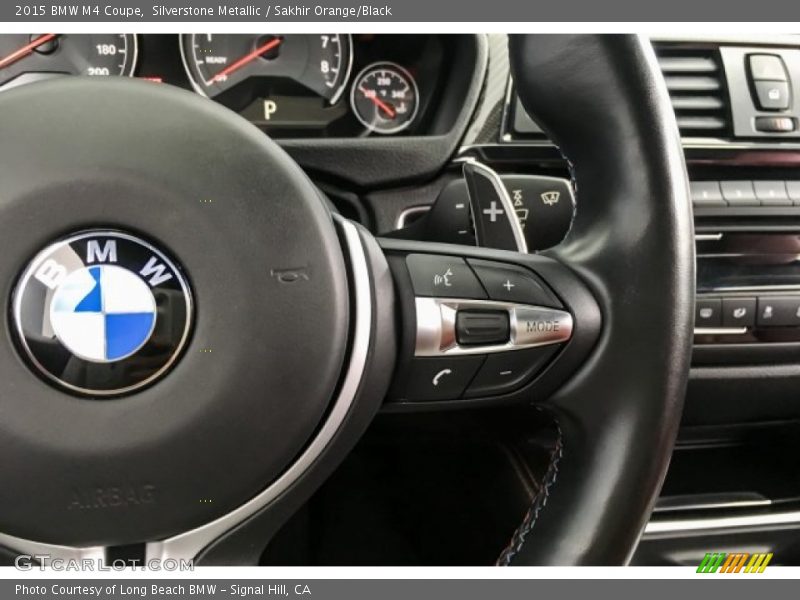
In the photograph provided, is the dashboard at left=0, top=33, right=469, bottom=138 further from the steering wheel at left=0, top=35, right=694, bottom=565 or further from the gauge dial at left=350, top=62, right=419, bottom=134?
the steering wheel at left=0, top=35, right=694, bottom=565

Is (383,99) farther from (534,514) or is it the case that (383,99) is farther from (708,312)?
(534,514)

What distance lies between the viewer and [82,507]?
22.0 inches

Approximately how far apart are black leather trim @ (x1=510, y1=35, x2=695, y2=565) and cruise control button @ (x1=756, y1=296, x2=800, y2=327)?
53cm

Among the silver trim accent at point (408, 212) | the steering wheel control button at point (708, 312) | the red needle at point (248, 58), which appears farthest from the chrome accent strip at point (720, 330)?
the red needle at point (248, 58)

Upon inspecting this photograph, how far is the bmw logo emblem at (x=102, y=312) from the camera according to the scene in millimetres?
534

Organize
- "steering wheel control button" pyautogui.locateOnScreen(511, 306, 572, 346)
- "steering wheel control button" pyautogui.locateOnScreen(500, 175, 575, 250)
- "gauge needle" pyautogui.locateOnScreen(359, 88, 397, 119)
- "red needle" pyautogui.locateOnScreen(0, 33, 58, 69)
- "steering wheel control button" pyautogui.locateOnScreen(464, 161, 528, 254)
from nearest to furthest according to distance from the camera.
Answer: "steering wheel control button" pyautogui.locateOnScreen(511, 306, 572, 346), "steering wheel control button" pyautogui.locateOnScreen(464, 161, 528, 254), "steering wheel control button" pyautogui.locateOnScreen(500, 175, 575, 250), "red needle" pyautogui.locateOnScreen(0, 33, 58, 69), "gauge needle" pyautogui.locateOnScreen(359, 88, 397, 119)

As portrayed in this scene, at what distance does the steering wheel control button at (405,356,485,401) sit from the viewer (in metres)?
0.63

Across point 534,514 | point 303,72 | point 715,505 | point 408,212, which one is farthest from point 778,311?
point 303,72

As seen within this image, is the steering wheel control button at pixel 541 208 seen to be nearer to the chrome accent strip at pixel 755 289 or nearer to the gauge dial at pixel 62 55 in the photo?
the chrome accent strip at pixel 755 289

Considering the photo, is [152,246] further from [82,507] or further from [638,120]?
[638,120]

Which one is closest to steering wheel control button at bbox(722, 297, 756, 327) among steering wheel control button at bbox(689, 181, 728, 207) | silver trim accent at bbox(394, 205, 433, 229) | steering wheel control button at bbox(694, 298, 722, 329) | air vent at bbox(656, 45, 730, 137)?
steering wheel control button at bbox(694, 298, 722, 329)

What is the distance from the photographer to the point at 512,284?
0.66 meters

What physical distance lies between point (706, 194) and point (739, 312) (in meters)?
0.17

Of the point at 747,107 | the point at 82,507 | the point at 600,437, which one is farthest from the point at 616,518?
the point at 747,107
